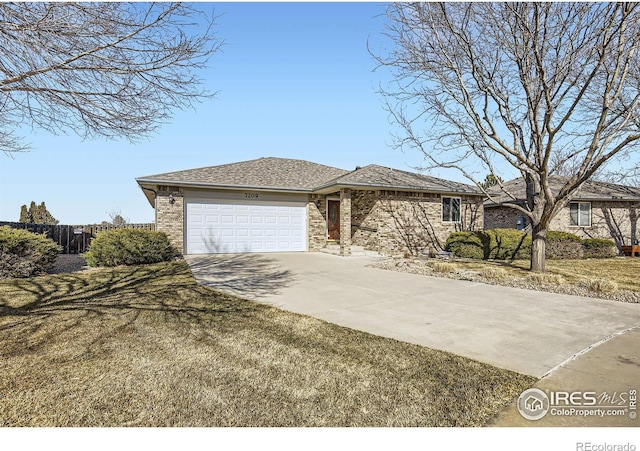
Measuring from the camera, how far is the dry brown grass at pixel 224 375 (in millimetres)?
2674

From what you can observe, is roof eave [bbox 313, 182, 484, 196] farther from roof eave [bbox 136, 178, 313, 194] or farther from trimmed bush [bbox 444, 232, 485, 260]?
trimmed bush [bbox 444, 232, 485, 260]

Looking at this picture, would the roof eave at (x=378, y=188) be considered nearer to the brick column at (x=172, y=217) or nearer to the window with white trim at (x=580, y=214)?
the brick column at (x=172, y=217)

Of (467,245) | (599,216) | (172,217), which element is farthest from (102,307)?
(599,216)

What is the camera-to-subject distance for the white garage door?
1477 centimetres

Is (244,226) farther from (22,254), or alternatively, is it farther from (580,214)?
(580,214)

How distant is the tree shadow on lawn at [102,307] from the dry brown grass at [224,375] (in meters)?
0.04

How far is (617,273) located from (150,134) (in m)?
13.2

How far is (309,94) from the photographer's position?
10.3 metres

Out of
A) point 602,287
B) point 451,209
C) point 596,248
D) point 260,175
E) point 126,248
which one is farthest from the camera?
point 451,209

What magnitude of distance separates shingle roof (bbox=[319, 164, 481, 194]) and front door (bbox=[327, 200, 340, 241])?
1.63 metres

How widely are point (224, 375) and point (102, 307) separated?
379 cm

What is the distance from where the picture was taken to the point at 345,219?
14.5 meters

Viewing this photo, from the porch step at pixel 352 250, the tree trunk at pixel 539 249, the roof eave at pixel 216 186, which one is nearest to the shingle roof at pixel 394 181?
the roof eave at pixel 216 186
